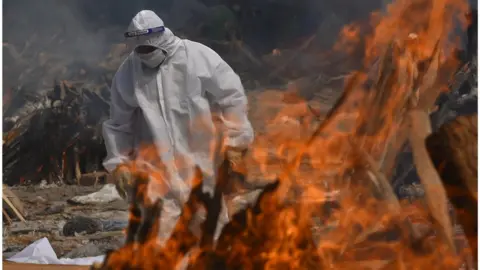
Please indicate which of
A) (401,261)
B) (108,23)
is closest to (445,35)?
(401,261)

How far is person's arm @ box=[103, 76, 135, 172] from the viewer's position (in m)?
3.69

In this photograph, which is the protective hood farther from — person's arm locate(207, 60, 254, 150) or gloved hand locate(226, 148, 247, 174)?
gloved hand locate(226, 148, 247, 174)

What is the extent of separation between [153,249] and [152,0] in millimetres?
1363

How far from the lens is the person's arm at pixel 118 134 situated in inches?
145

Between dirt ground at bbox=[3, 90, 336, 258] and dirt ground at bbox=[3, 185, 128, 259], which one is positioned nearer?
dirt ground at bbox=[3, 90, 336, 258]

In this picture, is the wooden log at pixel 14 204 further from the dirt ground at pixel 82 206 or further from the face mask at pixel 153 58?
the face mask at pixel 153 58

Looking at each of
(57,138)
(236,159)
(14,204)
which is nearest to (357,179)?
(236,159)

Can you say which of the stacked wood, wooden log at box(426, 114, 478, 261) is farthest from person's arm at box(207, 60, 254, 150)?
wooden log at box(426, 114, 478, 261)

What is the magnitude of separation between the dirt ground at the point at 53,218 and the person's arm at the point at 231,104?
78 centimetres

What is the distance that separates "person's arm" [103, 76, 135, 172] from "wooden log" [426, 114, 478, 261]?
1.61m

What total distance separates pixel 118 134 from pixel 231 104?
640 millimetres

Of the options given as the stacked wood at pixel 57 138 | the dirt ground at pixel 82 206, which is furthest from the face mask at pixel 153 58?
the dirt ground at pixel 82 206

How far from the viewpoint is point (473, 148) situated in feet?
11.9

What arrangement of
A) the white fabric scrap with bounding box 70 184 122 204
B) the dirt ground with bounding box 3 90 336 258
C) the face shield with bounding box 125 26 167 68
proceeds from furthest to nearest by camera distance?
the white fabric scrap with bounding box 70 184 122 204 → the dirt ground with bounding box 3 90 336 258 → the face shield with bounding box 125 26 167 68
